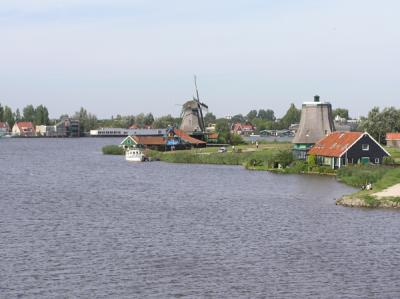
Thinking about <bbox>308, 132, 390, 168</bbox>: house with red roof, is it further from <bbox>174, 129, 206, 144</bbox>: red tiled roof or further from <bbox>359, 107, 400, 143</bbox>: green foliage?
<bbox>174, 129, 206, 144</bbox>: red tiled roof

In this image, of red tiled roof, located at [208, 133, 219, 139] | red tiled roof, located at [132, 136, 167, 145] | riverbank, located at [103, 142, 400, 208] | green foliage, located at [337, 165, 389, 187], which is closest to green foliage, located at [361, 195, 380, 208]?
riverbank, located at [103, 142, 400, 208]

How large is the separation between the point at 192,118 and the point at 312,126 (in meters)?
41.3

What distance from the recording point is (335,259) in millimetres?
31266

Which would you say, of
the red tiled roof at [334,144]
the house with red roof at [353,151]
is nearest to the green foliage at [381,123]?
the red tiled roof at [334,144]

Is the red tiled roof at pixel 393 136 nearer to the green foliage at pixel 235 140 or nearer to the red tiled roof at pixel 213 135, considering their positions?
the green foliage at pixel 235 140

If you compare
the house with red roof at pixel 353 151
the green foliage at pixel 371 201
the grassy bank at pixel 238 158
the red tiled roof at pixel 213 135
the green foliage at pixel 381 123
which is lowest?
the green foliage at pixel 371 201

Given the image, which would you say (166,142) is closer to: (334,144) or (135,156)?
(135,156)

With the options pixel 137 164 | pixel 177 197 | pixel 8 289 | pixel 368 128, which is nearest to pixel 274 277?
pixel 8 289

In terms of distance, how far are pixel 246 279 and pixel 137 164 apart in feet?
197

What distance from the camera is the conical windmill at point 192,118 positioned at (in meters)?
122

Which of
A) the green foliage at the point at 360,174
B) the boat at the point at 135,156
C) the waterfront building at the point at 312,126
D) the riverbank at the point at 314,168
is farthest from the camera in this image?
the boat at the point at 135,156

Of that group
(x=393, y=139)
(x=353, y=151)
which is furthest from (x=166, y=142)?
(x=353, y=151)

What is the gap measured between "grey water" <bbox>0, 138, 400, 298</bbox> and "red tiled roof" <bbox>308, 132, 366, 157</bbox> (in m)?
11.1

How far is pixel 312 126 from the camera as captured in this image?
3255 inches
